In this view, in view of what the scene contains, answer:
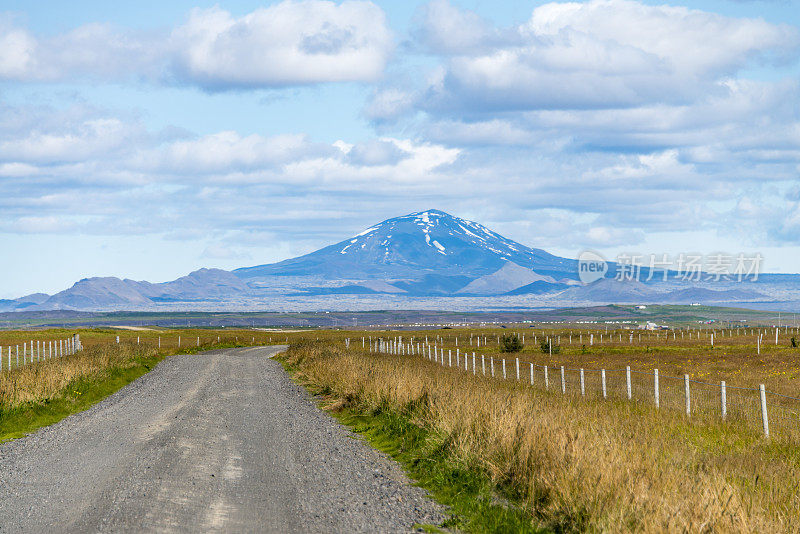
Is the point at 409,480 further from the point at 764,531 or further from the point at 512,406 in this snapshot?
the point at 764,531

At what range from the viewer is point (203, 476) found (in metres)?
14.0

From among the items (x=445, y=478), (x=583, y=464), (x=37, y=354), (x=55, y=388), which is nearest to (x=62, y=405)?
(x=55, y=388)

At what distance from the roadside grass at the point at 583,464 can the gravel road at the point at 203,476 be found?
0.85 meters

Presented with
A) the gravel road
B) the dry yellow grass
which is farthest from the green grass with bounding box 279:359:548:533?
the dry yellow grass

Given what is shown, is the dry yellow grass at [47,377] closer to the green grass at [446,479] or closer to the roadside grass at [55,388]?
the roadside grass at [55,388]

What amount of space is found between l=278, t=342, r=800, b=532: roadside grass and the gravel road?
850 mm

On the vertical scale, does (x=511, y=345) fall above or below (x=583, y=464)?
below

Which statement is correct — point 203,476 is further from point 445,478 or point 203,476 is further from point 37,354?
point 37,354

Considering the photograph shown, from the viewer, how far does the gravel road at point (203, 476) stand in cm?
1111

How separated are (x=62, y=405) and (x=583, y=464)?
1924cm

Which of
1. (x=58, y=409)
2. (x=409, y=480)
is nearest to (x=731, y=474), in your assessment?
(x=409, y=480)

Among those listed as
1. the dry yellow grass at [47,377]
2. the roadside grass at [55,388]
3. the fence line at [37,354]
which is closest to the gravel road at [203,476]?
the roadside grass at [55,388]

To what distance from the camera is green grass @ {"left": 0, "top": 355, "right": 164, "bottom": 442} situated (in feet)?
72.6

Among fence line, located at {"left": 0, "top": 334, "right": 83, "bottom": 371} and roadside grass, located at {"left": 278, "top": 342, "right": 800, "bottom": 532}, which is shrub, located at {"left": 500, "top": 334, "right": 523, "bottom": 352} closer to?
fence line, located at {"left": 0, "top": 334, "right": 83, "bottom": 371}
